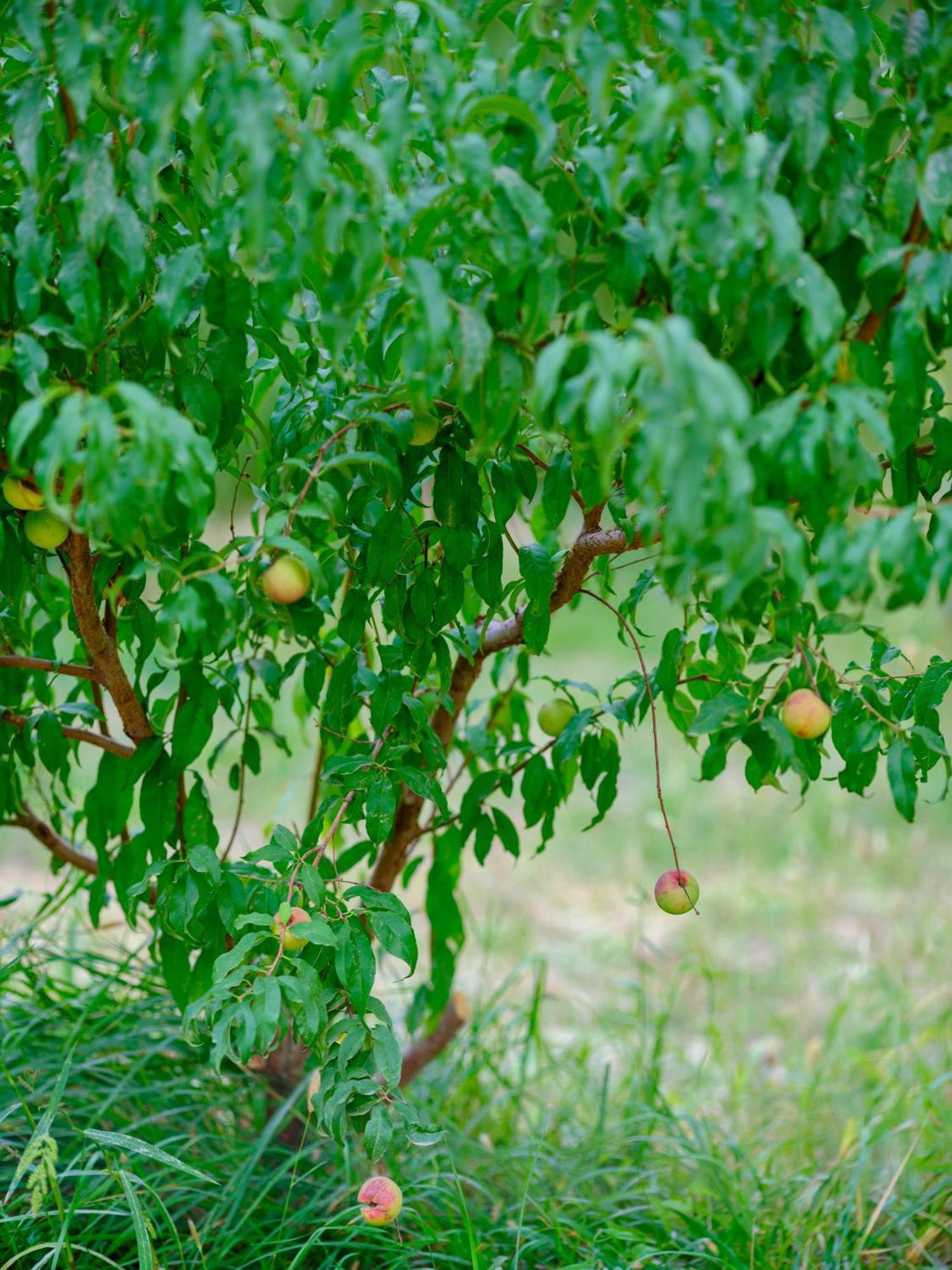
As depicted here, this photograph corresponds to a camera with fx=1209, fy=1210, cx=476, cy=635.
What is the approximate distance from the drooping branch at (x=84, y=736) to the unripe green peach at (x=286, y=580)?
0.49 metres

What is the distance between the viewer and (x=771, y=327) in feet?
2.78

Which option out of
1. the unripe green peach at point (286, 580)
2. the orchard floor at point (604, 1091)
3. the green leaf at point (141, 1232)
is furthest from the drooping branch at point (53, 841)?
the unripe green peach at point (286, 580)

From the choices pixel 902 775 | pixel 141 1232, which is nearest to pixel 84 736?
pixel 141 1232

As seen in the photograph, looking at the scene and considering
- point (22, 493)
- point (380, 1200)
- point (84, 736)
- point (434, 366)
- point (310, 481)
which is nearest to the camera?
point (434, 366)

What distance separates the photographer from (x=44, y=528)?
1.10 meters

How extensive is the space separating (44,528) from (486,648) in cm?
51

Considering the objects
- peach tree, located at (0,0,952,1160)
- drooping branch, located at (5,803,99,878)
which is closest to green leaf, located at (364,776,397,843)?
peach tree, located at (0,0,952,1160)

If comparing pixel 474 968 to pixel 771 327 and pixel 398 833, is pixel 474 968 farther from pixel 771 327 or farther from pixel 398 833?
pixel 771 327

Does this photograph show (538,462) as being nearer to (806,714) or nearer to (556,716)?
(556,716)

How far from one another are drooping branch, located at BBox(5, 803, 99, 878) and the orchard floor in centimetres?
16

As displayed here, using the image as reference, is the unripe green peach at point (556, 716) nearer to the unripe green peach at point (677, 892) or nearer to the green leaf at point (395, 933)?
the unripe green peach at point (677, 892)

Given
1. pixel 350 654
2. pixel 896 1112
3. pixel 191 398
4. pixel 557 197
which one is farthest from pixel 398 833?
pixel 896 1112

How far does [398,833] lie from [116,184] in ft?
2.91

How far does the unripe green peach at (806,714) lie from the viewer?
37.9 inches
